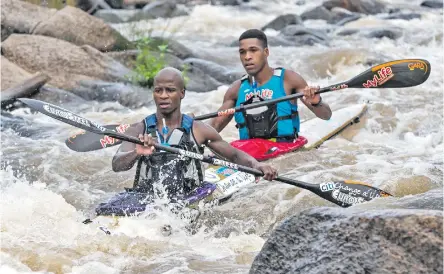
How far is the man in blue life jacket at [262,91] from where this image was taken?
20.7 ft

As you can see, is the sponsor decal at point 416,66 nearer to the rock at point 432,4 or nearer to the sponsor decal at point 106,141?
the sponsor decal at point 106,141

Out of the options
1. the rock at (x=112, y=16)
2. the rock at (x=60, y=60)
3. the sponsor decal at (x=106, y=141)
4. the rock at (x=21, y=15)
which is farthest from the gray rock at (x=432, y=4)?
A: the sponsor decal at (x=106, y=141)

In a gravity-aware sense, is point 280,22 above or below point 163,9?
below

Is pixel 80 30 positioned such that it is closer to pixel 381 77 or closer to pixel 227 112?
pixel 227 112

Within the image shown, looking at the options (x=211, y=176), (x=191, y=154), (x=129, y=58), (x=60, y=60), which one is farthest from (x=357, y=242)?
(x=129, y=58)

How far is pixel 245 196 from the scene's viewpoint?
229 inches

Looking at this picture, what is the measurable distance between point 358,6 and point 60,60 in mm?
10877

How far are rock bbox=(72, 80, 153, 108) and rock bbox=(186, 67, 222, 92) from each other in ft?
2.58

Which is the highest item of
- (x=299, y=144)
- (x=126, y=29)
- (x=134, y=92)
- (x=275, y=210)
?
(x=126, y=29)

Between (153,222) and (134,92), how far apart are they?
557 cm

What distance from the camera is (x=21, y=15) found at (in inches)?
459

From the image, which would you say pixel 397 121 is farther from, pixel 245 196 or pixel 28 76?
pixel 28 76

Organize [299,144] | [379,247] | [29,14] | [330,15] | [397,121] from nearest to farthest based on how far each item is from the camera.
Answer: [379,247]
[299,144]
[397,121]
[29,14]
[330,15]

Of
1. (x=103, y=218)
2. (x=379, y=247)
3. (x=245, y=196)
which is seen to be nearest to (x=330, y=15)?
(x=245, y=196)
